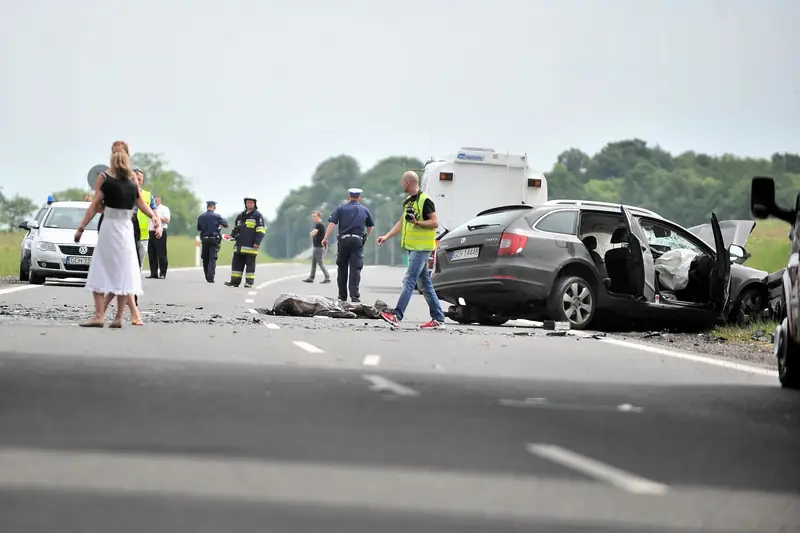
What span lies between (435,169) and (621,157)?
6239 inches

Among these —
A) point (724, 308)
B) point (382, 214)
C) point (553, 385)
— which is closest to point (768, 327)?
point (724, 308)

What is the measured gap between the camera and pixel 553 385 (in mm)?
10750

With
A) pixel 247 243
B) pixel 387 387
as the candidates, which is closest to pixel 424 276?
pixel 387 387

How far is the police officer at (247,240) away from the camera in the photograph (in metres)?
30.9

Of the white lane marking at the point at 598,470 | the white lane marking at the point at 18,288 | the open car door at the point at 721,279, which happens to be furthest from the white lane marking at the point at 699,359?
the white lane marking at the point at 18,288

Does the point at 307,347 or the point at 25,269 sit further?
the point at 25,269

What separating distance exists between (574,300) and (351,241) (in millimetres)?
7204

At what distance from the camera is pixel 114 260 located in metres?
15.2

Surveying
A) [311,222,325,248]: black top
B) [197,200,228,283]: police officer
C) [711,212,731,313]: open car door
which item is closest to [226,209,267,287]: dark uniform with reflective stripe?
[197,200,228,283]: police officer

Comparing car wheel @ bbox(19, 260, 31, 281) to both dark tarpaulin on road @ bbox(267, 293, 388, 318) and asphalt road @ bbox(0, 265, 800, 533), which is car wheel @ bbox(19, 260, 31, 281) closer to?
dark tarpaulin on road @ bbox(267, 293, 388, 318)

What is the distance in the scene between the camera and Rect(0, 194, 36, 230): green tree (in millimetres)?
125238

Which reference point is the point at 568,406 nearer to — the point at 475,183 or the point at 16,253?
the point at 475,183

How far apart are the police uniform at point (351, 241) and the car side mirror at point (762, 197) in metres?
14.0

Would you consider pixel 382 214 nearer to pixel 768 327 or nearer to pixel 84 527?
pixel 768 327
